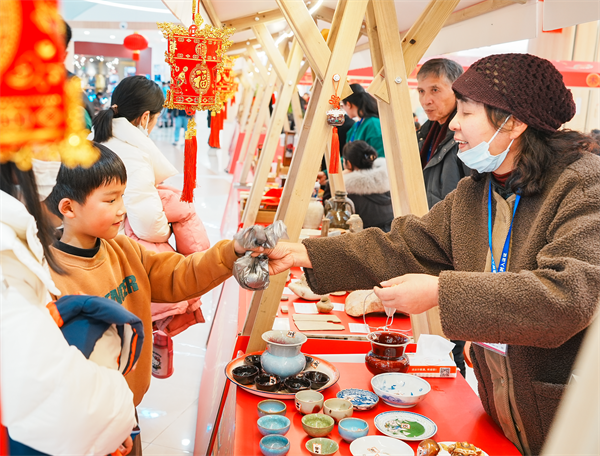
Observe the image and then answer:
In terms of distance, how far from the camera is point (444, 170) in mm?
2891

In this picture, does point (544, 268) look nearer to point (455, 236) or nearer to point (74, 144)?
point (455, 236)

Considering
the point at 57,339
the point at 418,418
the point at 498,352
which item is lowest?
the point at 418,418

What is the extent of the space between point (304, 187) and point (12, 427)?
4.51ft

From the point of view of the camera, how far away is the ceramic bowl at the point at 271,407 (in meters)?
1.64

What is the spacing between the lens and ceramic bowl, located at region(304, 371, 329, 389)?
1.80 metres

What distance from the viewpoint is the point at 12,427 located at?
0.95 meters

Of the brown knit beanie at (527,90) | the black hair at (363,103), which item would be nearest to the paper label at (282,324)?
the brown knit beanie at (527,90)

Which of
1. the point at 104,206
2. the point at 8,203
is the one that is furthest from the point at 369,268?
the point at 8,203

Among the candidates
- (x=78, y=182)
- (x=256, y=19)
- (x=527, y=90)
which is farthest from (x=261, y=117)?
(x=527, y=90)

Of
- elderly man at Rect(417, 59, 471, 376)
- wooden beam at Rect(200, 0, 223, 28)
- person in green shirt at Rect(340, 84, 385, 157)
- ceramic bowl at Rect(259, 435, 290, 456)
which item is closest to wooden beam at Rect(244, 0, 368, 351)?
ceramic bowl at Rect(259, 435, 290, 456)

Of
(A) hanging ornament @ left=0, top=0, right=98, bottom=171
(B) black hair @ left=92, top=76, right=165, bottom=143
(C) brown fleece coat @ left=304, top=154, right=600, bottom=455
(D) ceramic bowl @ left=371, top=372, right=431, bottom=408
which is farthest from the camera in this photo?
(B) black hair @ left=92, top=76, right=165, bottom=143

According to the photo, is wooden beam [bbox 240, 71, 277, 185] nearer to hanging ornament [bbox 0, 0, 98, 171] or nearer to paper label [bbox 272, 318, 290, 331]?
paper label [bbox 272, 318, 290, 331]

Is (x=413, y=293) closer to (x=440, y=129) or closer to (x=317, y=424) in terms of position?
(x=317, y=424)

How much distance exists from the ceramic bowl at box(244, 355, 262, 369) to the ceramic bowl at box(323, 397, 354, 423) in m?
0.35
